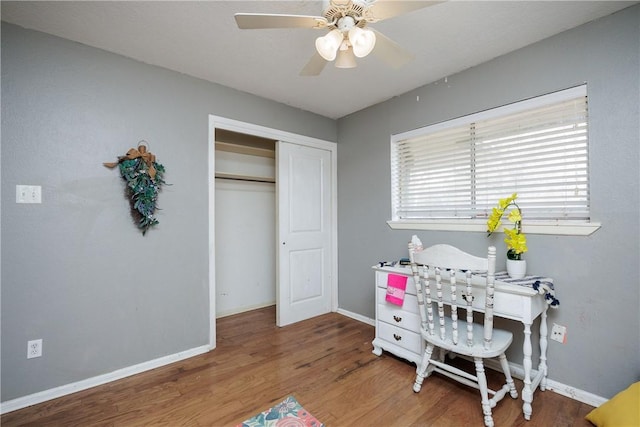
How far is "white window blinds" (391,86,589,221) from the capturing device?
1931mm

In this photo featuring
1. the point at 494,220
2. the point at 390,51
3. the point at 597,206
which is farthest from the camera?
the point at 494,220

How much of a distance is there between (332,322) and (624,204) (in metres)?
2.61

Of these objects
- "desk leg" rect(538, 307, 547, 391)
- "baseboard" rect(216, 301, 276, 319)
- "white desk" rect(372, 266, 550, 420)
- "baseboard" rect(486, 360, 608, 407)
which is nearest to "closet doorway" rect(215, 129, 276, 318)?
"baseboard" rect(216, 301, 276, 319)

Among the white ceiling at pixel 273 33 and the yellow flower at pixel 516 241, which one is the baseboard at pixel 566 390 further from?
the white ceiling at pixel 273 33

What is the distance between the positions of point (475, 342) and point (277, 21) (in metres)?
2.09

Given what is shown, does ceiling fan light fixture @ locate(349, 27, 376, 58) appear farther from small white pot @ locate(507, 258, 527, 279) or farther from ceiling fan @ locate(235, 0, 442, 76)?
small white pot @ locate(507, 258, 527, 279)

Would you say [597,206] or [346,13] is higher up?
[346,13]

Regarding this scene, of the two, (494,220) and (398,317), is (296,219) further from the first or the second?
(494,220)

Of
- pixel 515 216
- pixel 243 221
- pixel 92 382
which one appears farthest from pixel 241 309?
pixel 515 216

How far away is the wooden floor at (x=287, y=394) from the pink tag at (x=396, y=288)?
521 millimetres

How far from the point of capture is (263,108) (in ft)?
9.68

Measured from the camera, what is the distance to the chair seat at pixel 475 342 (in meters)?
1.68

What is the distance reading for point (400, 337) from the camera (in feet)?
7.53

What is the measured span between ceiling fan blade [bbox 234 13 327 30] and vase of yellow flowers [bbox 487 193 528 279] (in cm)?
171
